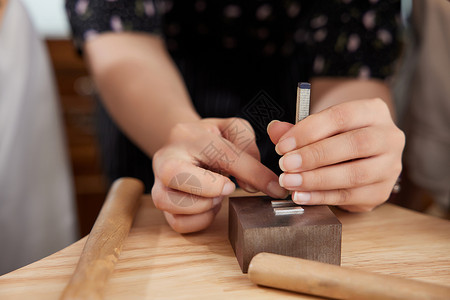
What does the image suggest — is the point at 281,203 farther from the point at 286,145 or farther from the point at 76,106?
the point at 76,106

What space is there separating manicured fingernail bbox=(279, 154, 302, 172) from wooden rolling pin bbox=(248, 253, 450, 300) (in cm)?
8

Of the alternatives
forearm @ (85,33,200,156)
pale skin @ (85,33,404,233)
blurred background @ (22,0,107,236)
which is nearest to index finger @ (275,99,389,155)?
pale skin @ (85,33,404,233)

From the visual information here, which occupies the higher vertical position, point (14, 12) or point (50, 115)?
point (14, 12)

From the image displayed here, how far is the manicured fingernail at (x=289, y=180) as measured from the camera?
383mm

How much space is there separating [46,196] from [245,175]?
510 mm

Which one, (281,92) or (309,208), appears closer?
(309,208)

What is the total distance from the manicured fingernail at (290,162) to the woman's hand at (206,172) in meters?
0.03

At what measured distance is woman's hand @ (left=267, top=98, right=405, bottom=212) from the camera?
1.26 ft

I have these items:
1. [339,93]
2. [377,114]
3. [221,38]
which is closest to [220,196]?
[377,114]

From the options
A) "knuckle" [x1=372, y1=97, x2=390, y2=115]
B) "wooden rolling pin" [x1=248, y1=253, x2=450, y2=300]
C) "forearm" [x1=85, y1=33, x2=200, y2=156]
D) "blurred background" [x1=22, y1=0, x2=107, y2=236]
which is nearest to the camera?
"wooden rolling pin" [x1=248, y1=253, x2=450, y2=300]

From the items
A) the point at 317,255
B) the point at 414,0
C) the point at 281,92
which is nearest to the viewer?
the point at 317,255

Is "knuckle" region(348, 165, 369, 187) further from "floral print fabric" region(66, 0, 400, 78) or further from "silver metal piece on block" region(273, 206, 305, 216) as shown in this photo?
"floral print fabric" region(66, 0, 400, 78)

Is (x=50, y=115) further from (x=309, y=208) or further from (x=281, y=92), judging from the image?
(x=309, y=208)

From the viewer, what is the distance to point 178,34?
2.60 feet
